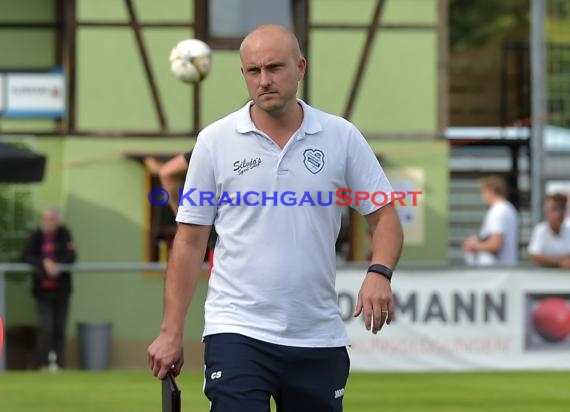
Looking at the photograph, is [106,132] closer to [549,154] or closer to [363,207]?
[549,154]

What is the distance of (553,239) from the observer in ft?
59.1

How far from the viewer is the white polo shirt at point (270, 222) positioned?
19.0 feet

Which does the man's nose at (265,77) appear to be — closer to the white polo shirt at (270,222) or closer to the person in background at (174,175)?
the white polo shirt at (270,222)

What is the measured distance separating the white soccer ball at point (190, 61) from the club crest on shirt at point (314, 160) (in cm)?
1035

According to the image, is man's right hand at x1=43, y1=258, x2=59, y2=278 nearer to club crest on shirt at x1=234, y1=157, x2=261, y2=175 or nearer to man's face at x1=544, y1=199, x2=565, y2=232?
man's face at x1=544, y1=199, x2=565, y2=232

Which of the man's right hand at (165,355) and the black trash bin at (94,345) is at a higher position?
the man's right hand at (165,355)

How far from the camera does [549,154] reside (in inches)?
1074

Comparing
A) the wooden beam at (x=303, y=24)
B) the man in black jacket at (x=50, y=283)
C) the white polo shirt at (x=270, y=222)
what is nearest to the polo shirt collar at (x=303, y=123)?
the white polo shirt at (x=270, y=222)

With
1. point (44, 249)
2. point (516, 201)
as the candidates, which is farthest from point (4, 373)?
point (516, 201)

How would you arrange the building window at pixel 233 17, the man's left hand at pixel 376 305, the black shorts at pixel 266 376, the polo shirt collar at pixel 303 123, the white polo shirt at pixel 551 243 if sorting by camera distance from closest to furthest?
the man's left hand at pixel 376 305
the black shorts at pixel 266 376
the polo shirt collar at pixel 303 123
the white polo shirt at pixel 551 243
the building window at pixel 233 17

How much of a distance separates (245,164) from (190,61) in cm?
1057

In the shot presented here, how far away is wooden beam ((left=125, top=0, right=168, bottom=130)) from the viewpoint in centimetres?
2269

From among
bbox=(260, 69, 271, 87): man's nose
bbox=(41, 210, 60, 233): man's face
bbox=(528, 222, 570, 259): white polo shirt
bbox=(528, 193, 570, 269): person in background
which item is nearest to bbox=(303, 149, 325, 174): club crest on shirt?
bbox=(260, 69, 271, 87): man's nose

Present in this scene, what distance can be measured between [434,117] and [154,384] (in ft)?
28.7
